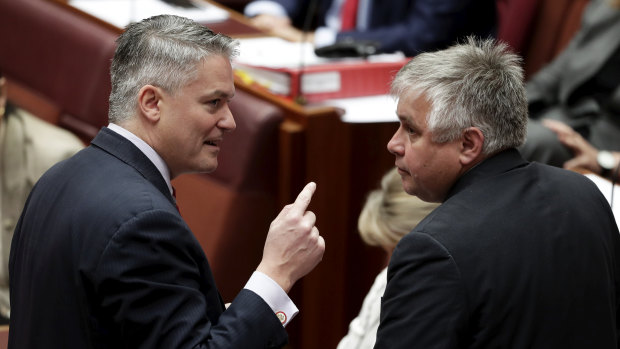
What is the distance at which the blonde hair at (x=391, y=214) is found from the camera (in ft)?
6.40

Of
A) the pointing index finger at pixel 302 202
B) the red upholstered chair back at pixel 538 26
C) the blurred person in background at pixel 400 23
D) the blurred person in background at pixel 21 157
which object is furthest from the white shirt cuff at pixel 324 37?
the pointing index finger at pixel 302 202

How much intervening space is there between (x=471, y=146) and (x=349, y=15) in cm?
229

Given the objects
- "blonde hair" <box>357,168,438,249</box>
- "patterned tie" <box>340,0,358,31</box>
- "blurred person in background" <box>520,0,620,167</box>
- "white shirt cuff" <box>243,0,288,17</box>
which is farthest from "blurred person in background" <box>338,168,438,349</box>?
"white shirt cuff" <box>243,0,288,17</box>

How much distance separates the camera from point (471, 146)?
4.66 ft

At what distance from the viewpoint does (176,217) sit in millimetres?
1271

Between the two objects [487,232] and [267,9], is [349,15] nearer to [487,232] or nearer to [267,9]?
[267,9]

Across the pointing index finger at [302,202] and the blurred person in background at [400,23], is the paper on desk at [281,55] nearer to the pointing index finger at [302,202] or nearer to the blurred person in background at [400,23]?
the blurred person in background at [400,23]

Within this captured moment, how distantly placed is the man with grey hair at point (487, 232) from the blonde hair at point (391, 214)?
440 millimetres

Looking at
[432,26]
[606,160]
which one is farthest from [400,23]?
[606,160]

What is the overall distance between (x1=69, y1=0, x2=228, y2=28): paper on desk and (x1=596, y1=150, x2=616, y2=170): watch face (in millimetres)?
1270

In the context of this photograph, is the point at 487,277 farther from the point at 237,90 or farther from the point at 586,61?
the point at 586,61

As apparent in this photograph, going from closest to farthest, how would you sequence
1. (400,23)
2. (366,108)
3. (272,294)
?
(272,294), (366,108), (400,23)

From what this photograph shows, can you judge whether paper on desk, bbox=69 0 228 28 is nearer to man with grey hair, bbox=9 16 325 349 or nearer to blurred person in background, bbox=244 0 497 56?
blurred person in background, bbox=244 0 497 56

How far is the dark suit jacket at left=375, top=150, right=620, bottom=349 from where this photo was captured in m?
1.31
